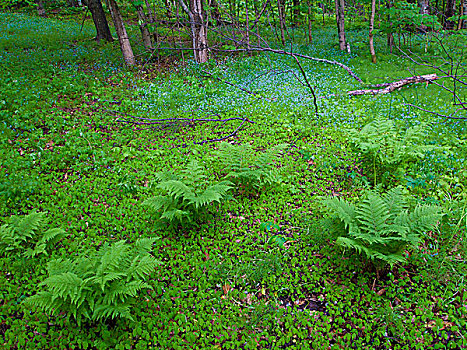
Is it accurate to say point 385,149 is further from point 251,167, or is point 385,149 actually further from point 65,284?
point 65,284

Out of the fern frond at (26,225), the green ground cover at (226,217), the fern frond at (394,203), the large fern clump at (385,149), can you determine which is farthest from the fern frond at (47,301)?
the large fern clump at (385,149)

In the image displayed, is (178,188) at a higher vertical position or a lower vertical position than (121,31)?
lower

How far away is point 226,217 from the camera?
558 centimetres

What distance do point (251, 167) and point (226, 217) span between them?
1156mm

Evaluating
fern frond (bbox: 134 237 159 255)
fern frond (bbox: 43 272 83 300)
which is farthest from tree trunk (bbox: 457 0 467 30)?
fern frond (bbox: 43 272 83 300)

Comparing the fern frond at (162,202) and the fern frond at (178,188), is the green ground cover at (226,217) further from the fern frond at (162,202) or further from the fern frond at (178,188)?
the fern frond at (162,202)

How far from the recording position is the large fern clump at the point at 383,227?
12.9 ft

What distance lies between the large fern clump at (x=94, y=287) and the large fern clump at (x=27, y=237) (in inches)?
40.3

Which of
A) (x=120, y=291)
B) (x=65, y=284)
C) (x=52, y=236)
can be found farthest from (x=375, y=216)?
Result: (x=52, y=236)

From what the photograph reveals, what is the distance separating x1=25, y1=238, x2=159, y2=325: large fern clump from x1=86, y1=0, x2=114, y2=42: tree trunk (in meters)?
15.7

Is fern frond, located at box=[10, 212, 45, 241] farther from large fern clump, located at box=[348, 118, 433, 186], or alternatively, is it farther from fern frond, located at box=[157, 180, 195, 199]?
large fern clump, located at box=[348, 118, 433, 186]

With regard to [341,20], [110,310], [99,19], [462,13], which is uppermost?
[99,19]

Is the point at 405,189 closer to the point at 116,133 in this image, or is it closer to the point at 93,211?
the point at 93,211

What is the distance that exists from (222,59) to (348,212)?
11.6 m
